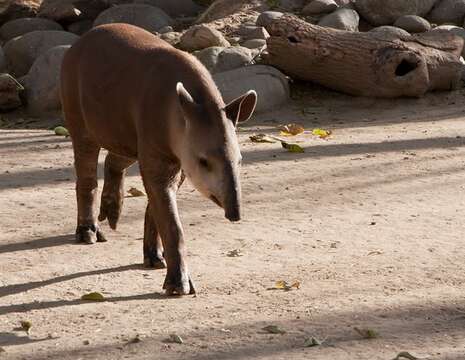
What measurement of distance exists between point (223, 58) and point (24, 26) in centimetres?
482

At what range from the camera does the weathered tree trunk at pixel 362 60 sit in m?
14.1

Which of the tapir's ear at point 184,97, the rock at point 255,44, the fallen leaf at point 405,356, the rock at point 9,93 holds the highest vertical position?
the tapir's ear at point 184,97

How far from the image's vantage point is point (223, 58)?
15172 mm

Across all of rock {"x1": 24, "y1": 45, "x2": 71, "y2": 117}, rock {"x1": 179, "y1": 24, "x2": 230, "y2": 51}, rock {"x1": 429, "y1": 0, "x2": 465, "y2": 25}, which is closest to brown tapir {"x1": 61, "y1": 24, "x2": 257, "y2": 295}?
rock {"x1": 24, "y1": 45, "x2": 71, "y2": 117}

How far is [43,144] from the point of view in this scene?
11.8 metres

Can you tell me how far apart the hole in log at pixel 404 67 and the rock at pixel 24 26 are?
6576 mm

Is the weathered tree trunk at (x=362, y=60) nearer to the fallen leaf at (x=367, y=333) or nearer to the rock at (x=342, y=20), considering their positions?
the rock at (x=342, y=20)

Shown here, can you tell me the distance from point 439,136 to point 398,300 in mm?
5782

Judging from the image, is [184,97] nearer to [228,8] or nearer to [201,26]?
[201,26]

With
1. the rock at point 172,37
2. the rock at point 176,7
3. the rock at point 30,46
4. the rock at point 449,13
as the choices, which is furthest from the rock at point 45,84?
the rock at point 449,13

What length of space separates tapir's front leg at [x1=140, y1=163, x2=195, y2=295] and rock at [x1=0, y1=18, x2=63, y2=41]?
11972 mm

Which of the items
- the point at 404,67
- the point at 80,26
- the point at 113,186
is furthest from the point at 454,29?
the point at 113,186

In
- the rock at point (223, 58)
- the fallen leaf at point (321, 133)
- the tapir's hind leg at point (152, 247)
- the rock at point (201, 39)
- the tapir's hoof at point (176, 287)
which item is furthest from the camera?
the rock at point (201, 39)

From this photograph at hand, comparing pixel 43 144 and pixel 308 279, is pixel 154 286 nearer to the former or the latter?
pixel 308 279
